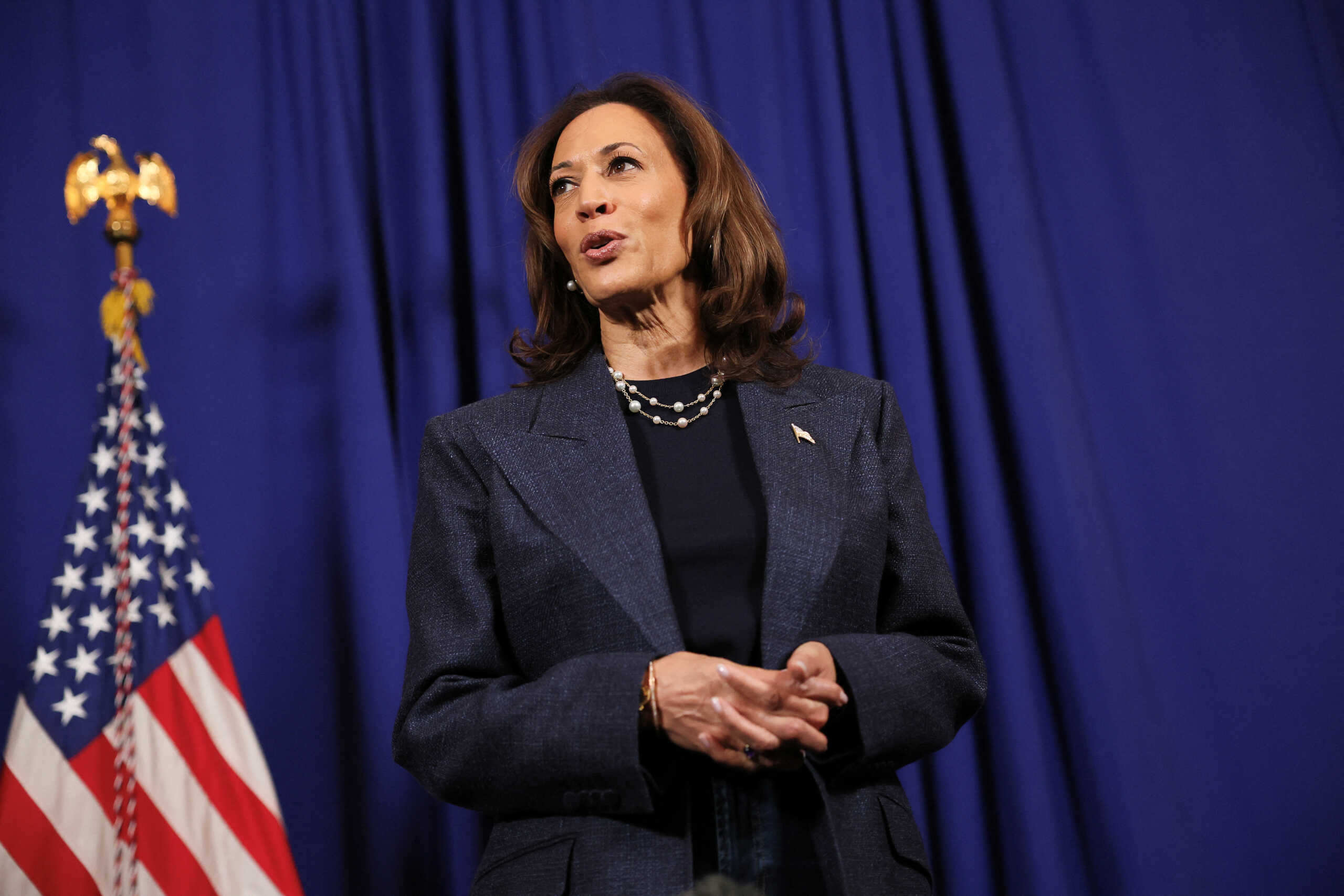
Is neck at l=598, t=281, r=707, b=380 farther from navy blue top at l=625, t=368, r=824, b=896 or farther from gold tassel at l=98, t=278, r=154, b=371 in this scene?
gold tassel at l=98, t=278, r=154, b=371

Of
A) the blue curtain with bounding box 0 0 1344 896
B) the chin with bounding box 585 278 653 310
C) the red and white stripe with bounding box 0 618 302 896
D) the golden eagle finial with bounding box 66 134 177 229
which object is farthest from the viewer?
the blue curtain with bounding box 0 0 1344 896

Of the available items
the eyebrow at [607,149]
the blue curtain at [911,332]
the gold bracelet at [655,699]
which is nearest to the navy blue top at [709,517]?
the gold bracelet at [655,699]

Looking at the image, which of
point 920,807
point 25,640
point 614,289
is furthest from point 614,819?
point 25,640

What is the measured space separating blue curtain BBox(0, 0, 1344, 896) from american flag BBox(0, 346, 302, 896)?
352 mm

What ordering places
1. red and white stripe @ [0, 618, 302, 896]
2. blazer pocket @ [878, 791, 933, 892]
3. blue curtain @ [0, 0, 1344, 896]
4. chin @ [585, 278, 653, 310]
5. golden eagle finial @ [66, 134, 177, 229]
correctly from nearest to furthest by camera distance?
1. blazer pocket @ [878, 791, 933, 892]
2. red and white stripe @ [0, 618, 302, 896]
3. chin @ [585, 278, 653, 310]
4. golden eagle finial @ [66, 134, 177, 229]
5. blue curtain @ [0, 0, 1344, 896]

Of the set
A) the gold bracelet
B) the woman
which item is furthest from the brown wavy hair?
the gold bracelet

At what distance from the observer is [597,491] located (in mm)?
1440

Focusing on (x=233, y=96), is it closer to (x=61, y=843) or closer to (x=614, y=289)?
(x=614, y=289)

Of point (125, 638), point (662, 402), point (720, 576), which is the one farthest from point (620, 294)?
point (125, 638)

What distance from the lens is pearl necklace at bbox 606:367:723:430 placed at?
1.59 metres

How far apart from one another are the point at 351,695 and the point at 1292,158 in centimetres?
240

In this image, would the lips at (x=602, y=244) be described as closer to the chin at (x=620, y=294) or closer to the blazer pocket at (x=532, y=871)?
the chin at (x=620, y=294)

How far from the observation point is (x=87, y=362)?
2143 millimetres

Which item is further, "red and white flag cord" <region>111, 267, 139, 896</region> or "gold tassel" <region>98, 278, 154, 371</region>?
"gold tassel" <region>98, 278, 154, 371</region>
